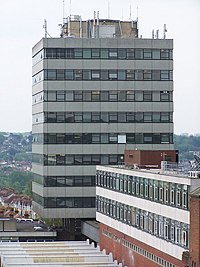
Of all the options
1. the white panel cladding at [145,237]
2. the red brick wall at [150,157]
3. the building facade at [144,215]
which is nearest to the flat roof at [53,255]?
the building facade at [144,215]

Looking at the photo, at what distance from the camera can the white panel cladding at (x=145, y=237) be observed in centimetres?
5321

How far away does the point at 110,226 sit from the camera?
70.4 m

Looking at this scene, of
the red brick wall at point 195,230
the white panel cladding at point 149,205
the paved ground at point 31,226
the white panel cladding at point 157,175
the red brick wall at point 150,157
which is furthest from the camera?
the paved ground at point 31,226

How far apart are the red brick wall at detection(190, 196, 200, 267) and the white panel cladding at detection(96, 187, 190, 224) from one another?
4.63ft

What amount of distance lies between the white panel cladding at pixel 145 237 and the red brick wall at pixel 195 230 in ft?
8.12

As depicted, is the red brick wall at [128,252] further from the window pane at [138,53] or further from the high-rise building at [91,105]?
the window pane at [138,53]

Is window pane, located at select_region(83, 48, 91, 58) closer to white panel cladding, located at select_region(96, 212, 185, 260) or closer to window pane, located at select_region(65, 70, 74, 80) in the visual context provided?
window pane, located at select_region(65, 70, 74, 80)

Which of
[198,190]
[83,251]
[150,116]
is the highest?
[150,116]

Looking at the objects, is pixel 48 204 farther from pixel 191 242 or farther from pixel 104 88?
pixel 191 242

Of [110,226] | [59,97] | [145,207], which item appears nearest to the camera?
[145,207]

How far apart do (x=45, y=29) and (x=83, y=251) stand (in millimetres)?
27103

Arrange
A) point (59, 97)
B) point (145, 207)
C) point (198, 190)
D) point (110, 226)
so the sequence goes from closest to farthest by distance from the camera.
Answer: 1. point (198, 190)
2. point (145, 207)
3. point (110, 226)
4. point (59, 97)

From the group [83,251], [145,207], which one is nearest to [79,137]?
[83,251]

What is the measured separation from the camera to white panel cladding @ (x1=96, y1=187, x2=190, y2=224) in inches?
2049
